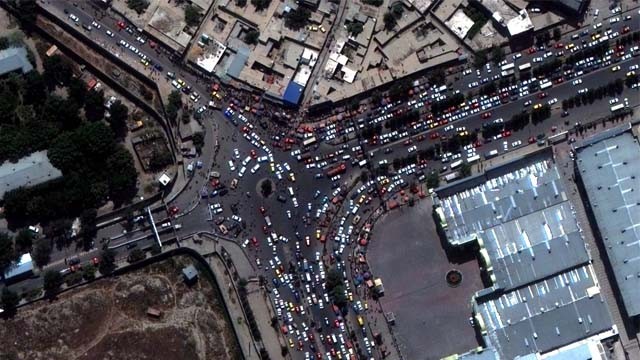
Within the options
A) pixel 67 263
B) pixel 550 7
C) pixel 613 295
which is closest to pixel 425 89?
pixel 550 7

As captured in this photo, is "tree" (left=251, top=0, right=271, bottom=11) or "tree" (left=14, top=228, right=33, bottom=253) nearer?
"tree" (left=14, top=228, right=33, bottom=253)

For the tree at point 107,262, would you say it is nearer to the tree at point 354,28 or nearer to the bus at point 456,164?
the tree at point 354,28

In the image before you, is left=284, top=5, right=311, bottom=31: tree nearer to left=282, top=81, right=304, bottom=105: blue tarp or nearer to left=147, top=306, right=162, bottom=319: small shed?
left=282, top=81, right=304, bottom=105: blue tarp

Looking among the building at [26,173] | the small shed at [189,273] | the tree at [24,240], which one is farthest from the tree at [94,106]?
the small shed at [189,273]

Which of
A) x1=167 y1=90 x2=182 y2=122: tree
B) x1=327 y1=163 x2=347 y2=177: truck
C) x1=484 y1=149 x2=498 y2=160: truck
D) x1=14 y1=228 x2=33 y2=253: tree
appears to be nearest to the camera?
x1=14 y1=228 x2=33 y2=253: tree

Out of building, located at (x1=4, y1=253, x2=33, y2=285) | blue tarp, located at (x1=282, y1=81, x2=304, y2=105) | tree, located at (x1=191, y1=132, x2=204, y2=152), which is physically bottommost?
building, located at (x1=4, y1=253, x2=33, y2=285)

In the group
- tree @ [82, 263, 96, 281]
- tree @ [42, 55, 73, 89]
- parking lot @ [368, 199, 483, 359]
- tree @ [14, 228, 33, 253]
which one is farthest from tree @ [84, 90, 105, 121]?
parking lot @ [368, 199, 483, 359]

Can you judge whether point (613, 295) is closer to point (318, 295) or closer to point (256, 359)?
point (318, 295)
